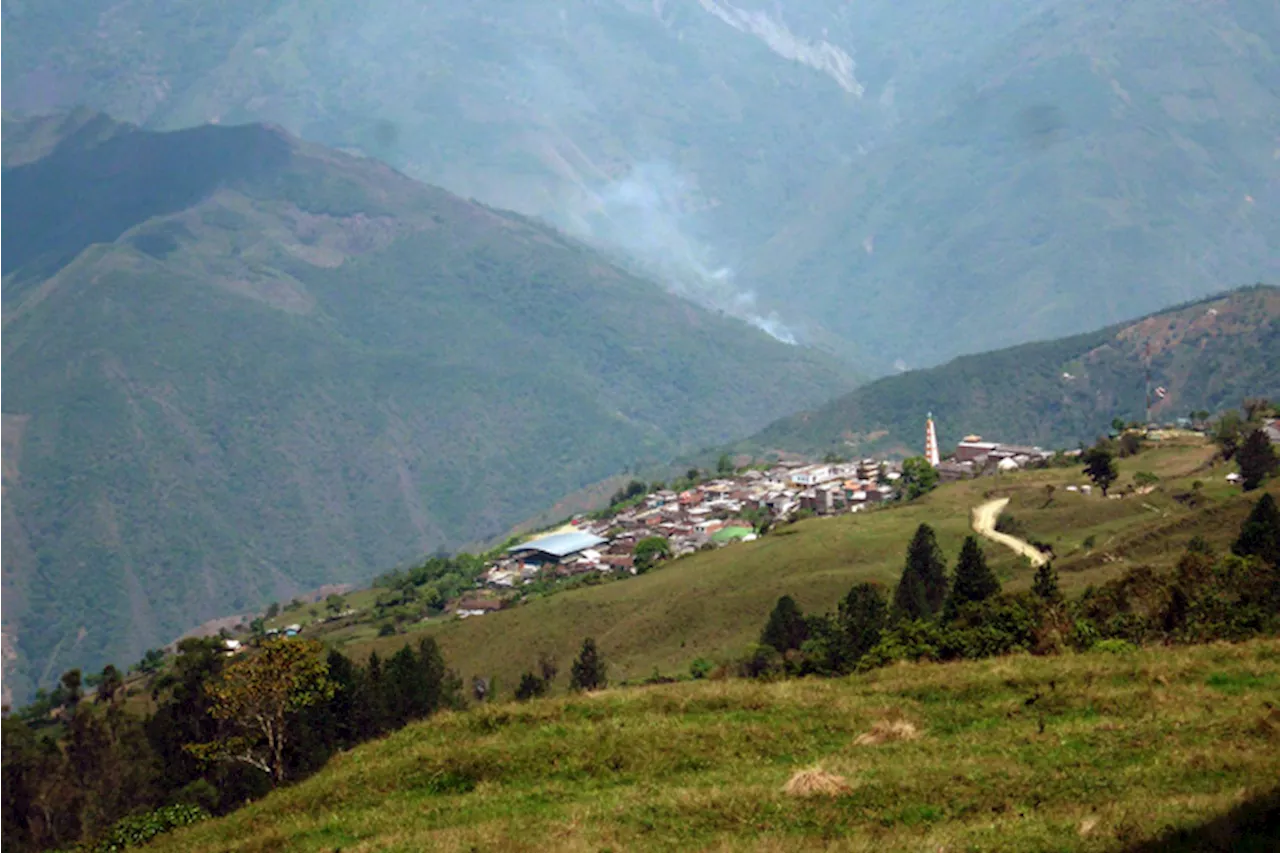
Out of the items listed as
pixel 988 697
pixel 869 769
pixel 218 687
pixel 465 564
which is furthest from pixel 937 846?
pixel 465 564

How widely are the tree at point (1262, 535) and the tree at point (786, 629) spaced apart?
20.1m

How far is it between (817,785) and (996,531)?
213 ft

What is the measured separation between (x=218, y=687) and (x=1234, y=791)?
25002 millimetres

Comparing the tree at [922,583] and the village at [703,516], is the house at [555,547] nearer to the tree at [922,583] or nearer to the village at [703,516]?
the village at [703,516]

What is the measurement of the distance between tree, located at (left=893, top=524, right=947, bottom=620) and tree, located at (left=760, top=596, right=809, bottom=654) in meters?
4.66

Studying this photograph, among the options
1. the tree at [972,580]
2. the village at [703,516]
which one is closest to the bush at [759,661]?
the tree at [972,580]

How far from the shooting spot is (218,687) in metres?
34.1

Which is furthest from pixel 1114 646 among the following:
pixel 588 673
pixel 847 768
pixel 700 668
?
pixel 588 673

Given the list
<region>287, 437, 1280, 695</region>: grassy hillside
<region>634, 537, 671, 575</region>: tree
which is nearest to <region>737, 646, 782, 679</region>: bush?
<region>287, 437, 1280, 695</region>: grassy hillside

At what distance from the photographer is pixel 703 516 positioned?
131750 mm

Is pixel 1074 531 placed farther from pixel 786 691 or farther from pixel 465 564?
pixel 465 564

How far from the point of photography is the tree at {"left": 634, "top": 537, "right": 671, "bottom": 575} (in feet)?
354

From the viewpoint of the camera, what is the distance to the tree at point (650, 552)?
4252 inches

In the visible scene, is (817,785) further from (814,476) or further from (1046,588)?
(814,476)
